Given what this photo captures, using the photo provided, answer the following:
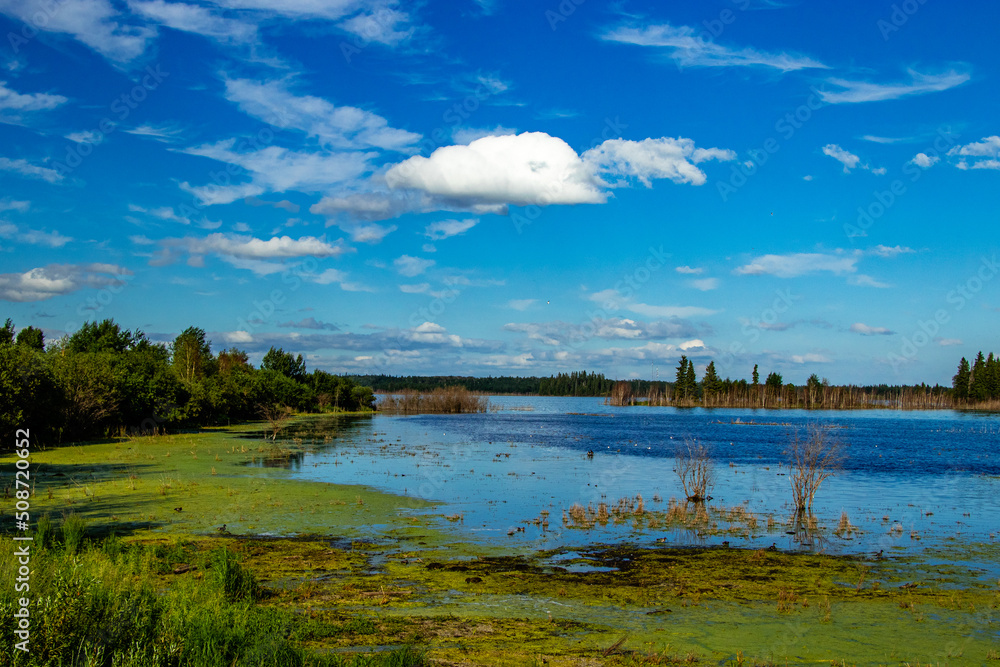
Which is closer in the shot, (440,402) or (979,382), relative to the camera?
(440,402)

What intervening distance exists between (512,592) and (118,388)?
39.4 meters

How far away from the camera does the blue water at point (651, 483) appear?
61.8ft

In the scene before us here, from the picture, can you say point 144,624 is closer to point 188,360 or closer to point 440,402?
point 188,360

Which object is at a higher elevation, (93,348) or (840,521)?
(93,348)

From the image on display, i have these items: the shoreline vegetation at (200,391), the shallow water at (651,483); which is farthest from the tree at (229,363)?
the shallow water at (651,483)

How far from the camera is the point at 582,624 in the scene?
10.9 metres

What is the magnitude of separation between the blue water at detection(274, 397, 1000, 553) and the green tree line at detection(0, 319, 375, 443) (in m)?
12.9

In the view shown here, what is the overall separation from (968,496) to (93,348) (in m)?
68.5

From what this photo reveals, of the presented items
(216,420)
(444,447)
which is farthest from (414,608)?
(216,420)

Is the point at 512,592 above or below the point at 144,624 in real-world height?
below

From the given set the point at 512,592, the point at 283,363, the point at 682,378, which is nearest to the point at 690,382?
the point at 682,378

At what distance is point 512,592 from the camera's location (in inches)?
496

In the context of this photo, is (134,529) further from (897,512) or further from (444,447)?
(444,447)

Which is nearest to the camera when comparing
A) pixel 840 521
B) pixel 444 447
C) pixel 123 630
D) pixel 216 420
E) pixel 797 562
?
pixel 123 630
